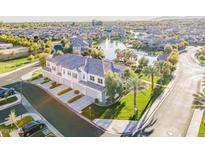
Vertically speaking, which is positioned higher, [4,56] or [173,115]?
[4,56]

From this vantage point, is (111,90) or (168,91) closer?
(111,90)

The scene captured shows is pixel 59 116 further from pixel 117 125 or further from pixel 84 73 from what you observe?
pixel 84 73

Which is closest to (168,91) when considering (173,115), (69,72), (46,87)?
(173,115)

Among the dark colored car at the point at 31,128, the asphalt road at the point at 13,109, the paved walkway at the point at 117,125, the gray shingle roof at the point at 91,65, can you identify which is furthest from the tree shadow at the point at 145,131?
the asphalt road at the point at 13,109

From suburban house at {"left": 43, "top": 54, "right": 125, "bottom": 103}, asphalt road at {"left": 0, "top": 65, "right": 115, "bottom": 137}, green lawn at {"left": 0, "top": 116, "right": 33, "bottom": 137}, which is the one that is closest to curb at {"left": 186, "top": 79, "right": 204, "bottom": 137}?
asphalt road at {"left": 0, "top": 65, "right": 115, "bottom": 137}

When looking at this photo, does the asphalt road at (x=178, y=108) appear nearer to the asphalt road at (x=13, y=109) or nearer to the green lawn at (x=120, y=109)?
the green lawn at (x=120, y=109)

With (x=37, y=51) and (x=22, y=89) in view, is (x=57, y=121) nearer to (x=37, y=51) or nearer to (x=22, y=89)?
Result: (x=22, y=89)
